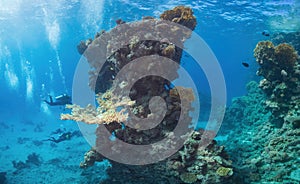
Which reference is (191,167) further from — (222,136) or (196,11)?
(196,11)

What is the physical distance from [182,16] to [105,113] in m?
4.59

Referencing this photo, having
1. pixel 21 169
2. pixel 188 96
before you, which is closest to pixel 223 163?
pixel 188 96

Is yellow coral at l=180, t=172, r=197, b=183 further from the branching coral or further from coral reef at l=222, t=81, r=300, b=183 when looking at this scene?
the branching coral

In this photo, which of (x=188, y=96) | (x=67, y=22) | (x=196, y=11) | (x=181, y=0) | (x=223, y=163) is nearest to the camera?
(x=223, y=163)

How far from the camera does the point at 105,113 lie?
23.4 feet

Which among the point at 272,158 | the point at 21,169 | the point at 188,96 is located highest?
the point at 188,96

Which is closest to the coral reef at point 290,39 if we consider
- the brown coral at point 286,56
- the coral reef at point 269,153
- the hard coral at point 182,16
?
the brown coral at point 286,56

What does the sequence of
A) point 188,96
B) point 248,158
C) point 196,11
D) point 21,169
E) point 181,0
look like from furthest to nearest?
point 196,11, point 181,0, point 21,169, point 248,158, point 188,96

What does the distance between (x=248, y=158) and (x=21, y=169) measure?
1222cm

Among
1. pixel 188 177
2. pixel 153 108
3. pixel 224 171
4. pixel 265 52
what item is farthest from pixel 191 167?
pixel 265 52

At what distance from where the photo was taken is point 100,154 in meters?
7.71

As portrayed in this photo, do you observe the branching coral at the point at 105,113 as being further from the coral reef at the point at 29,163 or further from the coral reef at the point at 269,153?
the coral reef at the point at 29,163

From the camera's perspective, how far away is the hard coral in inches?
339

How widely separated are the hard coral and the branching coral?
3.60m
